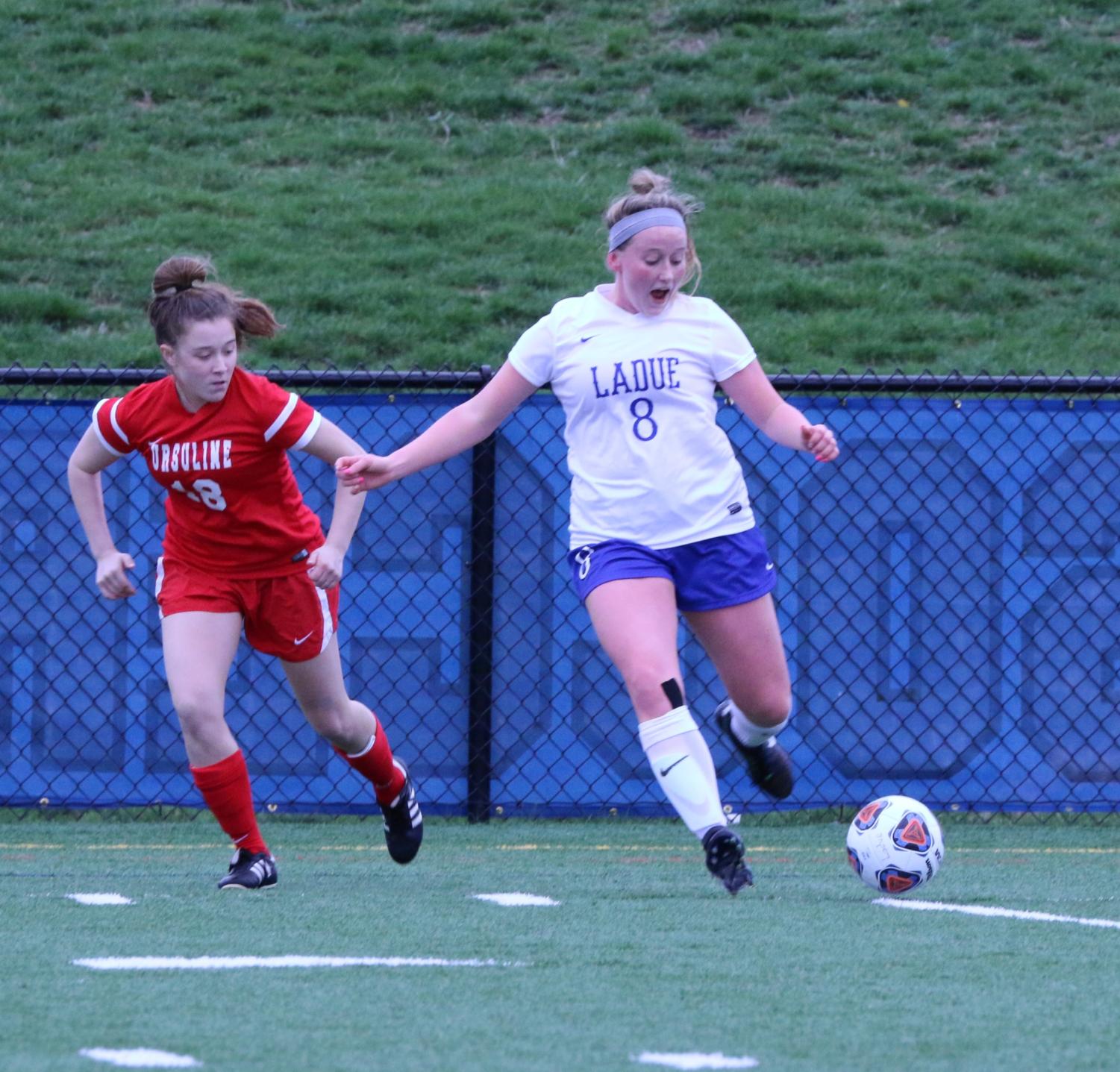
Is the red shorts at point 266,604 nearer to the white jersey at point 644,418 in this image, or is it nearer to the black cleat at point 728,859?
the white jersey at point 644,418

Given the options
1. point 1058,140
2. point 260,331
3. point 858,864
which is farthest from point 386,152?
point 858,864

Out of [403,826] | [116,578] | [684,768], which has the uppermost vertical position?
[116,578]

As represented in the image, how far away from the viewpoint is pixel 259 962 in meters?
3.57

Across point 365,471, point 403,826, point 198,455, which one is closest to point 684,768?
point 365,471

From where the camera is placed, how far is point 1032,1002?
3170 millimetres

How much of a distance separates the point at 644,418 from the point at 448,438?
1.75ft

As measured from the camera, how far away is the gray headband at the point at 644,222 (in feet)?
15.0

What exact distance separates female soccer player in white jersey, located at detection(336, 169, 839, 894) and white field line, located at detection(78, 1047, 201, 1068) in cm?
193

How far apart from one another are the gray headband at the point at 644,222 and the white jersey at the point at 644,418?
0.63 feet

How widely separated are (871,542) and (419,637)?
1829 millimetres

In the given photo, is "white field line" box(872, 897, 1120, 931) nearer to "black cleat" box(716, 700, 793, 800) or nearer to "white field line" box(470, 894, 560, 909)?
"black cleat" box(716, 700, 793, 800)

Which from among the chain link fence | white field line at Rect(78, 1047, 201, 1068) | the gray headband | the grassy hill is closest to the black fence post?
the chain link fence

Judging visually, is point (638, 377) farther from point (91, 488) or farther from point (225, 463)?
point (91, 488)

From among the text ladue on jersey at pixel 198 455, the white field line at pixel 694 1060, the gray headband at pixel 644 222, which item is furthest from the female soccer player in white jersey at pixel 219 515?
the white field line at pixel 694 1060
